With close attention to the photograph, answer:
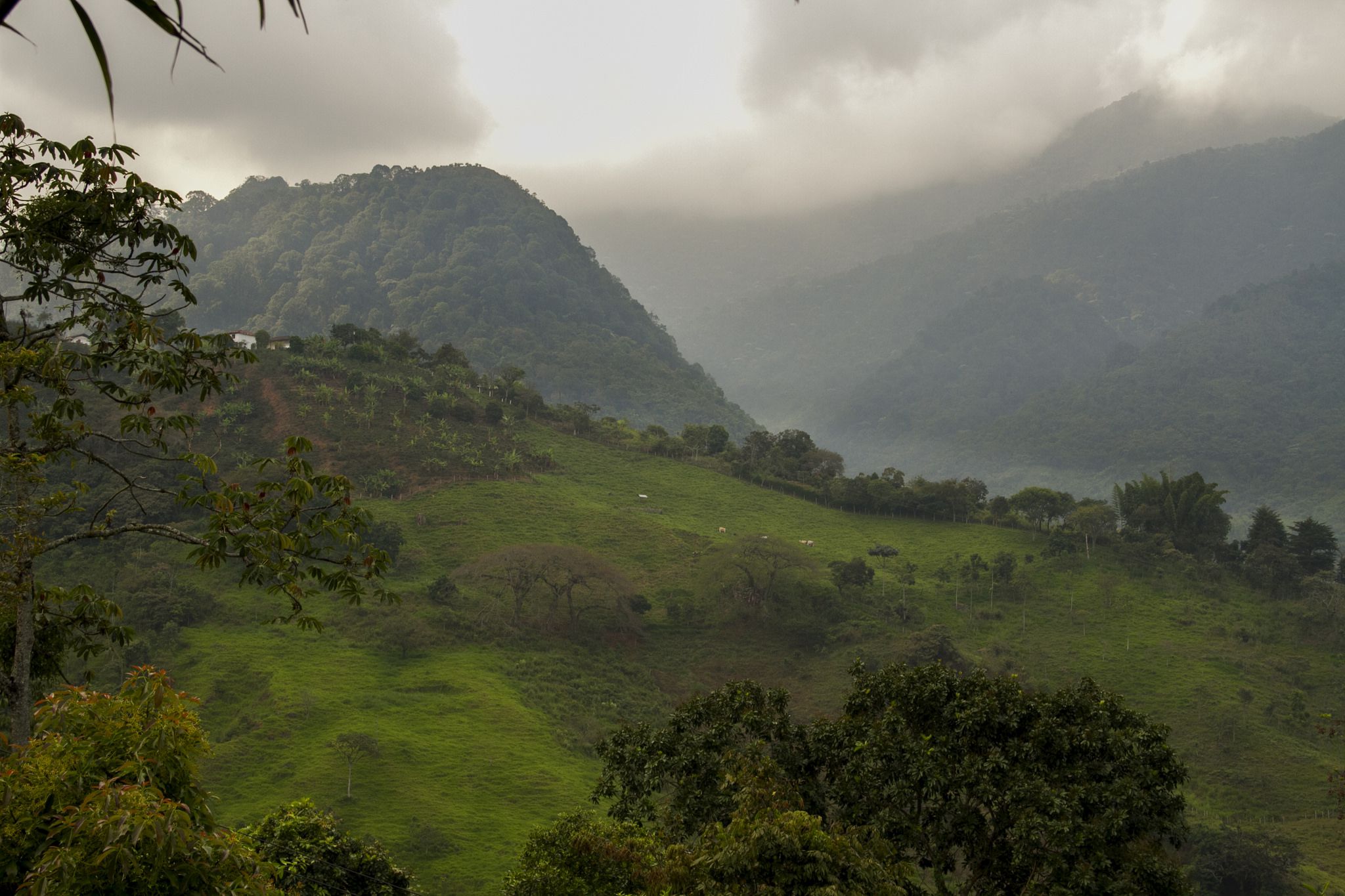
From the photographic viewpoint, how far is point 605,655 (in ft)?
133

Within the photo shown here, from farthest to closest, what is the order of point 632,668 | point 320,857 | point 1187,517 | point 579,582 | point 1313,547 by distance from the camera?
point 1187,517, point 1313,547, point 579,582, point 632,668, point 320,857

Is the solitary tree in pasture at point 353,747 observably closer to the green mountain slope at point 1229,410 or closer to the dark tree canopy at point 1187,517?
the dark tree canopy at point 1187,517

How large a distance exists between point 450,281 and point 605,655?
126821 mm

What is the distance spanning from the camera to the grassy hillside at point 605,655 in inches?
1038

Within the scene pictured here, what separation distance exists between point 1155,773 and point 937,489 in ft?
173

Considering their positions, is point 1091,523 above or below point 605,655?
above

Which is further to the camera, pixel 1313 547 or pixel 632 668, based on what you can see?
pixel 1313 547

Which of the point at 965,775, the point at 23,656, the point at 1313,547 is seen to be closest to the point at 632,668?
the point at 965,775

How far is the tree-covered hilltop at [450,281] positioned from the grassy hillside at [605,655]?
7577 centimetres

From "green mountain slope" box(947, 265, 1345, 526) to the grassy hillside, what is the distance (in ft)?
307

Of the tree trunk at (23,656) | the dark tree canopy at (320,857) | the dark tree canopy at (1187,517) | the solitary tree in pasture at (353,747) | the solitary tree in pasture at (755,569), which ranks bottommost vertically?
the solitary tree in pasture at (353,747)

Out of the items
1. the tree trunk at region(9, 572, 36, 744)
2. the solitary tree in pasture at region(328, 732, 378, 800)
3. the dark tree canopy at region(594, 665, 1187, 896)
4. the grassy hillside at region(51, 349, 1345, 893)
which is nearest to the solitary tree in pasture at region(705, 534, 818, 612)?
the grassy hillside at region(51, 349, 1345, 893)

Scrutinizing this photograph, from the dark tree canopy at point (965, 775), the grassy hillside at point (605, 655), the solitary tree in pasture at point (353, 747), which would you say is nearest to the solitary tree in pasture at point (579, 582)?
the grassy hillside at point (605, 655)

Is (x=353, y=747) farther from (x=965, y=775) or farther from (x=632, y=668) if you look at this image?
(x=965, y=775)
